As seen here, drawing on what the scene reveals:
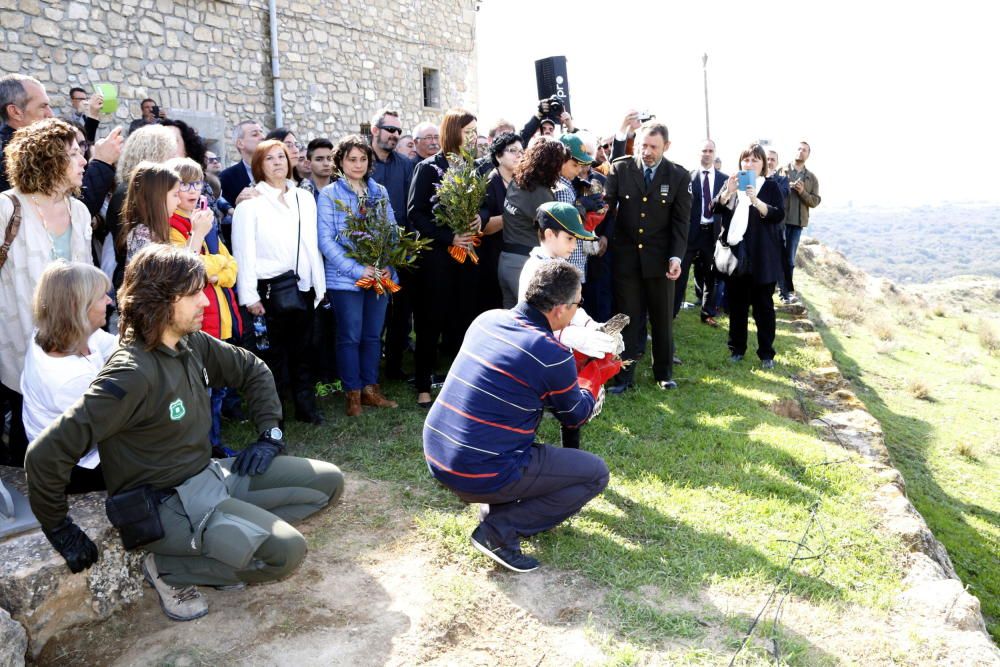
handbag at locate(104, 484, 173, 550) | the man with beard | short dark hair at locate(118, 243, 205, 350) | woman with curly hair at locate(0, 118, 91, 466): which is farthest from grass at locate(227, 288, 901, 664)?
short dark hair at locate(118, 243, 205, 350)

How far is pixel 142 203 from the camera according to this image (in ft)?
14.2

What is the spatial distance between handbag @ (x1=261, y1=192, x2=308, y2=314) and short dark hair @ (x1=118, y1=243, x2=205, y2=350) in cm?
196

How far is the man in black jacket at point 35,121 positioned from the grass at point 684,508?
75.1 inches

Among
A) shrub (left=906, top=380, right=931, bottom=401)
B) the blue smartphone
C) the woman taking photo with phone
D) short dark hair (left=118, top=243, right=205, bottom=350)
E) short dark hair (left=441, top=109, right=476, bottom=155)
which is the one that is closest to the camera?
short dark hair (left=118, top=243, right=205, bottom=350)

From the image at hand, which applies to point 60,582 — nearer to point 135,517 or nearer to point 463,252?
point 135,517

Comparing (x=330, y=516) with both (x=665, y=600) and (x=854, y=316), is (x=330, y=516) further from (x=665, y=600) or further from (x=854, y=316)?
(x=854, y=316)

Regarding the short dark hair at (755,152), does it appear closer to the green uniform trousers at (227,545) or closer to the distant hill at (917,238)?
the green uniform trousers at (227,545)

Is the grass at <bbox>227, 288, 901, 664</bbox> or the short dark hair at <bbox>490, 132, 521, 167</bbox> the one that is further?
the short dark hair at <bbox>490, 132, 521, 167</bbox>

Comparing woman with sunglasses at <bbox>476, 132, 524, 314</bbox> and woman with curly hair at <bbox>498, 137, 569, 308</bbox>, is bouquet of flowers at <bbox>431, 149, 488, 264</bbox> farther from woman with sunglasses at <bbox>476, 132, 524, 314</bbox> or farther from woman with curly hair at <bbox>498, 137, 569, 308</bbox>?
woman with curly hair at <bbox>498, 137, 569, 308</bbox>

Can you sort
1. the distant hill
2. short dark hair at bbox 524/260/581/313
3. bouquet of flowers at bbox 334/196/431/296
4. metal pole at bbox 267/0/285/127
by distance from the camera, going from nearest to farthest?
short dark hair at bbox 524/260/581/313, bouquet of flowers at bbox 334/196/431/296, metal pole at bbox 267/0/285/127, the distant hill

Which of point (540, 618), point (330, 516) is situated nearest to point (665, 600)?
point (540, 618)

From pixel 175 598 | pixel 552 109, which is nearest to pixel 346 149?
pixel 552 109

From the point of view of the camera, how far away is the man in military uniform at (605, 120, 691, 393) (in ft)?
21.2

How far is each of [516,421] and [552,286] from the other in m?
0.68
